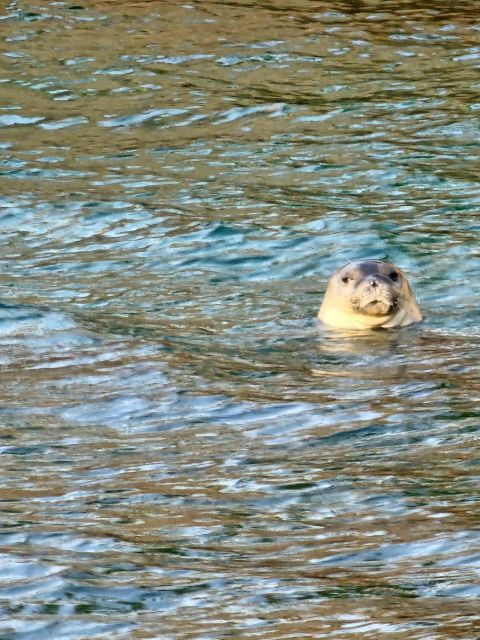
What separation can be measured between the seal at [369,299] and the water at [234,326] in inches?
6.6

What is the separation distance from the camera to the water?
187 inches

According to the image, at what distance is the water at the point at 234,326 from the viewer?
4.76m

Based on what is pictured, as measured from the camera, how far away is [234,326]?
9.39m

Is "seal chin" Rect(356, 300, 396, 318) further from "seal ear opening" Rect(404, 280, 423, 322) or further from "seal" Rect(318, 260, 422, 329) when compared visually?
"seal ear opening" Rect(404, 280, 423, 322)

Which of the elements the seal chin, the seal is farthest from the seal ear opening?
the seal chin

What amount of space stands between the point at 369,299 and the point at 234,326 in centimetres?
86

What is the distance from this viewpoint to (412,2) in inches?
775

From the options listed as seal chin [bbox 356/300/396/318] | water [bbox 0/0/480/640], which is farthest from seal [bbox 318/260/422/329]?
water [bbox 0/0/480/640]

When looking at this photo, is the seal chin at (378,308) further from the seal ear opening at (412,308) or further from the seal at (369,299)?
the seal ear opening at (412,308)

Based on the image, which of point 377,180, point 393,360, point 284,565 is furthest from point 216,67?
point 284,565

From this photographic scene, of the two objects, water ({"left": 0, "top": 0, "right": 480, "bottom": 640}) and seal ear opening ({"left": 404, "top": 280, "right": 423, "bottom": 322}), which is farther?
seal ear opening ({"left": 404, "top": 280, "right": 423, "bottom": 322})

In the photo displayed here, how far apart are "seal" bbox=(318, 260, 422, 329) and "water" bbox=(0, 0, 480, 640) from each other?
0.17 meters

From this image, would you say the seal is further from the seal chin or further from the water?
the water

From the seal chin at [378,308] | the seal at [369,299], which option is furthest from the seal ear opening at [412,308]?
the seal chin at [378,308]
